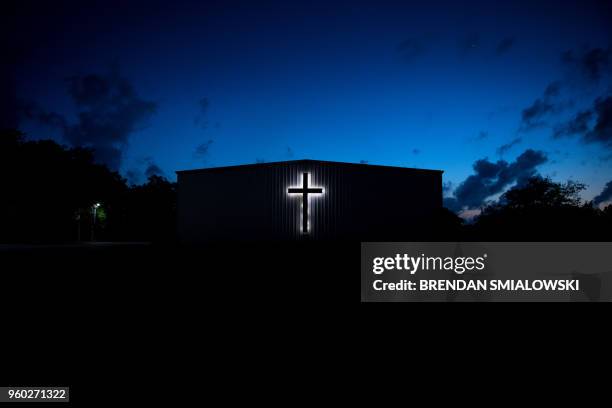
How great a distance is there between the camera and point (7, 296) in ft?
24.6

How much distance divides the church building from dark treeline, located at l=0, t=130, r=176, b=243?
40.5 feet

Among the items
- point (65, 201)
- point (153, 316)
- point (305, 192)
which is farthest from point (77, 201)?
point (153, 316)

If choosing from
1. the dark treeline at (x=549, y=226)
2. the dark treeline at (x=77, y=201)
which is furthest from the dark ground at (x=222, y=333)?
the dark treeline at (x=77, y=201)

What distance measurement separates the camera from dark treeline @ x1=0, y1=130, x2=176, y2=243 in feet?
126

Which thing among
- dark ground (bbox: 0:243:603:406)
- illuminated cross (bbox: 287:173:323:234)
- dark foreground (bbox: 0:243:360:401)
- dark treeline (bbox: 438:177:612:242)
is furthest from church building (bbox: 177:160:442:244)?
dark ground (bbox: 0:243:603:406)

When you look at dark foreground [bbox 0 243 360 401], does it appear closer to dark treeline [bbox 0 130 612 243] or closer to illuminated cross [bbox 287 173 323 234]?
illuminated cross [bbox 287 173 323 234]

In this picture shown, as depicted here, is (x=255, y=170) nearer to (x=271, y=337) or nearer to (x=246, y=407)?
(x=271, y=337)

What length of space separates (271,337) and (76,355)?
8.39 feet

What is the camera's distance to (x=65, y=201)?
44.5m

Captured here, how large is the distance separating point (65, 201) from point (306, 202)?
40.1 m
